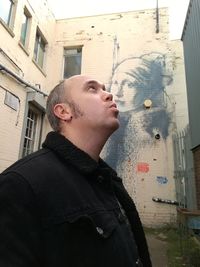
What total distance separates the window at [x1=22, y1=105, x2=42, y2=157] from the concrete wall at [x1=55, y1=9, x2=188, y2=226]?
2.56 m

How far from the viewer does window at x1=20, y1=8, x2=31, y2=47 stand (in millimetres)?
9023

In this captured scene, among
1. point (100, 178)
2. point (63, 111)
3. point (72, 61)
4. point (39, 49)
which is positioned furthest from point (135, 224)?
point (72, 61)

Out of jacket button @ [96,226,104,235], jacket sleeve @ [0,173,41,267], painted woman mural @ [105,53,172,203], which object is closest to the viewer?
jacket sleeve @ [0,173,41,267]

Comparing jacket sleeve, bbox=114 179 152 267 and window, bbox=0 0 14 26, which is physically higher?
window, bbox=0 0 14 26

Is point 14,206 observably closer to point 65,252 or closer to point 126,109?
point 65,252

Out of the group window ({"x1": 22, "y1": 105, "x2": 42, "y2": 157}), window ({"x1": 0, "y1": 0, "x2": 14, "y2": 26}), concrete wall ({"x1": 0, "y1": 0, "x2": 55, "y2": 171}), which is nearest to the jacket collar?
concrete wall ({"x1": 0, "y1": 0, "x2": 55, "y2": 171})

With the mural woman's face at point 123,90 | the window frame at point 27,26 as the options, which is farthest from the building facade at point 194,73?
the window frame at point 27,26

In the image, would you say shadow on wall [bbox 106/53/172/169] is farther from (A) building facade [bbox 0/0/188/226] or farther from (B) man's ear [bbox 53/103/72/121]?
(B) man's ear [bbox 53/103/72/121]

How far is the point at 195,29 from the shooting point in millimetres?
7363

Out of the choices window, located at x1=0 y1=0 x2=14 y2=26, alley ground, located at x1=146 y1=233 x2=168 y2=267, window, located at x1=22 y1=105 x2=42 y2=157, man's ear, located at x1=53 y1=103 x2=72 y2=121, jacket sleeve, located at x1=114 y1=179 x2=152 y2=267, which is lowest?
alley ground, located at x1=146 y1=233 x2=168 y2=267

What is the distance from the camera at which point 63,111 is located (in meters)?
1.64

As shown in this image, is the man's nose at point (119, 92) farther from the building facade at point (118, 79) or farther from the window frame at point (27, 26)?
the window frame at point (27, 26)

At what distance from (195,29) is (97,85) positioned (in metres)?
6.63

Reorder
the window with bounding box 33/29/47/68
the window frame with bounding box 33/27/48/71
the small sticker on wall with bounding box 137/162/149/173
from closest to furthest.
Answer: the small sticker on wall with bounding box 137/162/149/173
the window frame with bounding box 33/27/48/71
the window with bounding box 33/29/47/68
